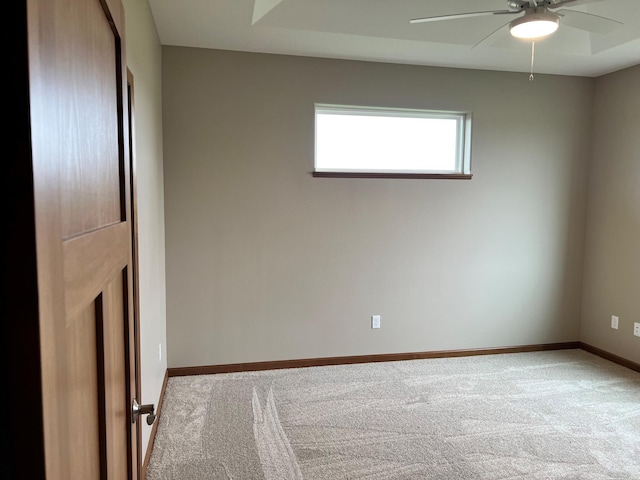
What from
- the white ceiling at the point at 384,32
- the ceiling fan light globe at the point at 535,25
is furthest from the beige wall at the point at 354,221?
Result: the ceiling fan light globe at the point at 535,25

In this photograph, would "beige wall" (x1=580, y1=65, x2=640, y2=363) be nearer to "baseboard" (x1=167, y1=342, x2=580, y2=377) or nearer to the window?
"baseboard" (x1=167, y1=342, x2=580, y2=377)

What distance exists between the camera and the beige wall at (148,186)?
7.19 feet

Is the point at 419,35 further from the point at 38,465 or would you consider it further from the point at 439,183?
the point at 38,465

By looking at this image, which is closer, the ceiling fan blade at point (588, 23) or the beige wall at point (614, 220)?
the ceiling fan blade at point (588, 23)

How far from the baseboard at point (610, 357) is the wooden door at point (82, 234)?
4120 mm

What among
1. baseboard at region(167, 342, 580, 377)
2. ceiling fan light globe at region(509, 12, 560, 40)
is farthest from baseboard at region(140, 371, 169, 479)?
ceiling fan light globe at region(509, 12, 560, 40)

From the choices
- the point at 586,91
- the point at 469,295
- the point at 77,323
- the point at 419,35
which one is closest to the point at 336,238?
the point at 469,295

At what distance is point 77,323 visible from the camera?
0.63m

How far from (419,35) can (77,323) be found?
10.1ft

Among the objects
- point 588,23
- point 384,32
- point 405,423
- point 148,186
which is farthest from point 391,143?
point 405,423

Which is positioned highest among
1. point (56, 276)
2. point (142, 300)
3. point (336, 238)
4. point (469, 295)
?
point (56, 276)

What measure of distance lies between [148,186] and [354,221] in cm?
172

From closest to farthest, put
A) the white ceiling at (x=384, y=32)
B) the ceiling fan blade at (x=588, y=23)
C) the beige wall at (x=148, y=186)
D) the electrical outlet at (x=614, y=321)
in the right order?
the beige wall at (x=148, y=186) < the white ceiling at (x=384, y=32) < the ceiling fan blade at (x=588, y=23) < the electrical outlet at (x=614, y=321)

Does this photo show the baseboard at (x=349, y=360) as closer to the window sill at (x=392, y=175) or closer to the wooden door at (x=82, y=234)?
the window sill at (x=392, y=175)
